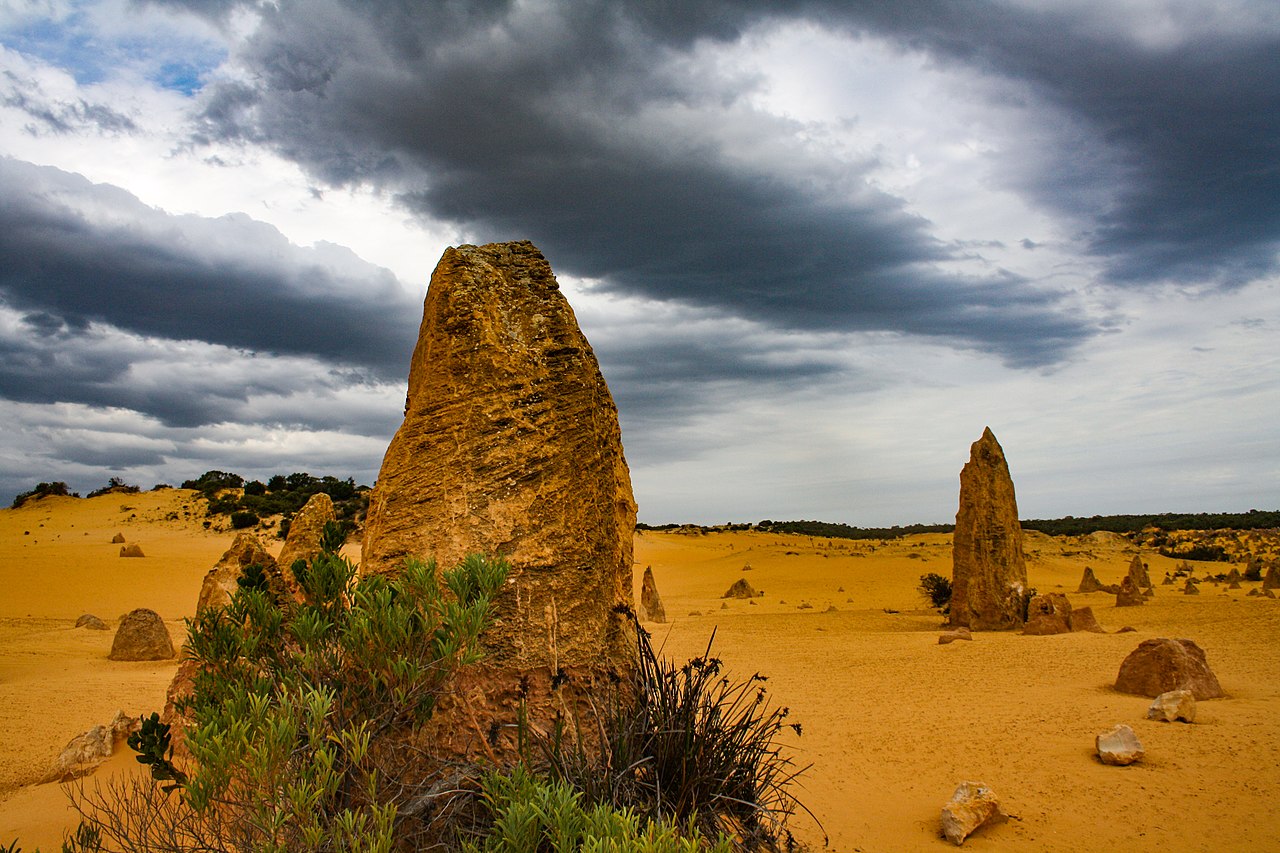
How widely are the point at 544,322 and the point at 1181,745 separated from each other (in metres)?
6.62

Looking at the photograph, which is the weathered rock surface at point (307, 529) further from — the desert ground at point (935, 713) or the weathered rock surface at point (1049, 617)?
the weathered rock surface at point (1049, 617)

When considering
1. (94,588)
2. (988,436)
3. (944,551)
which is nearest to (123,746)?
(988,436)

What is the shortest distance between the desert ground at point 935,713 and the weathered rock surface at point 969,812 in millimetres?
95

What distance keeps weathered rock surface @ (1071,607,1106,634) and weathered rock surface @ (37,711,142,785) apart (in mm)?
14309

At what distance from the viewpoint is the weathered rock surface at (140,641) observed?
1187cm

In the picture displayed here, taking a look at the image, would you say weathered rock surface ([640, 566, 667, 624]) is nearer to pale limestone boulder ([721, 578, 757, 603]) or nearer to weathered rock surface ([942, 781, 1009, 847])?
pale limestone boulder ([721, 578, 757, 603])

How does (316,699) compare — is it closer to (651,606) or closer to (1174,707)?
(1174,707)

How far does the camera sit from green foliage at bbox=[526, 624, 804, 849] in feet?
12.1

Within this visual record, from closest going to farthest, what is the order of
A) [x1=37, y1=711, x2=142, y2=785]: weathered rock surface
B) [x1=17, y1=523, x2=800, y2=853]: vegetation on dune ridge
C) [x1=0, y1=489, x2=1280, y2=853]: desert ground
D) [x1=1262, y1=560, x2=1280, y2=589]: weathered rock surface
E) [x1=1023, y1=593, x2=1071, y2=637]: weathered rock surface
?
1. [x1=17, y1=523, x2=800, y2=853]: vegetation on dune ridge
2. [x1=0, y1=489, x2=1280, y2=853]: desert ground
3. [x1=37, y1=711, x2=142, y2=785]: weathered rock surface
4. [x1=1023, y1=593, x2=1071, y2=637]: weathered rock surface
5. [x1=1262, y1=560, x2=1280, y2=589]: weathered rock surface

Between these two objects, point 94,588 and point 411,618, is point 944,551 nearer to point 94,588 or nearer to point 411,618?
point 94,588

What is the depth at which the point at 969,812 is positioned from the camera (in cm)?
548

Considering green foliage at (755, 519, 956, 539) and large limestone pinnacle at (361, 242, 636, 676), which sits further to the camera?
green foliage at (755, 519, 956, 539)

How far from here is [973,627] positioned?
53.1 ft

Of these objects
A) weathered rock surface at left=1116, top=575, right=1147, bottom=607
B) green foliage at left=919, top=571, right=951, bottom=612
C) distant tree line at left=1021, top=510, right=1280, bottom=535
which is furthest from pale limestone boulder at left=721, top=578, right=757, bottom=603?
distant tree line at left=1021, top=510, right=1280, bottom=535
